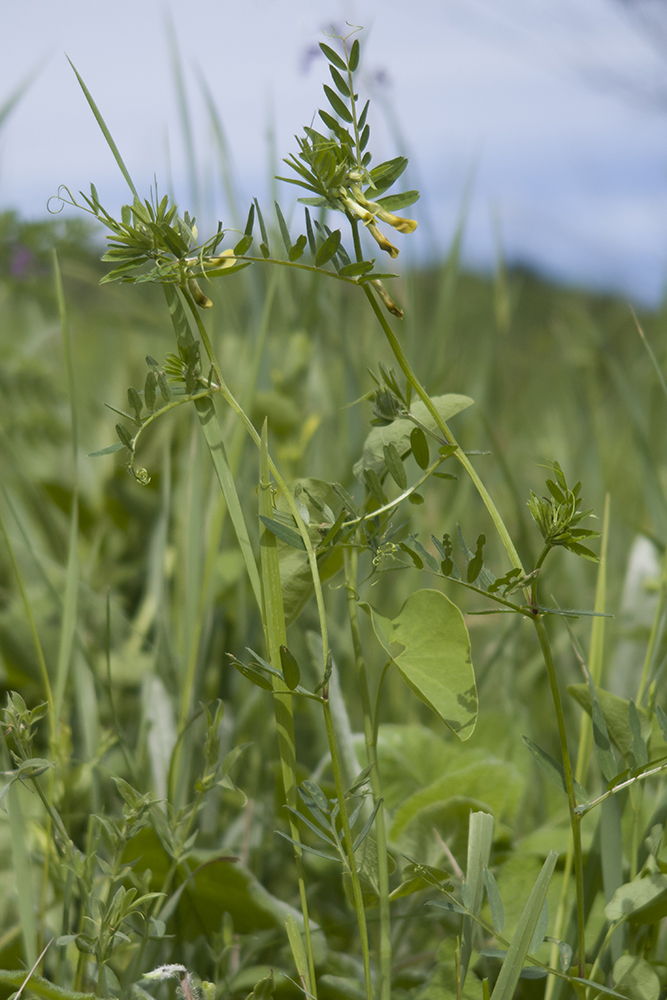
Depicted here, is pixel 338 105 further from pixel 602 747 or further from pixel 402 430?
pixel 602 747

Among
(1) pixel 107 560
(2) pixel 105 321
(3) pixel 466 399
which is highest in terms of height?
(2) pixel 105 321

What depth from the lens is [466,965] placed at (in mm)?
349

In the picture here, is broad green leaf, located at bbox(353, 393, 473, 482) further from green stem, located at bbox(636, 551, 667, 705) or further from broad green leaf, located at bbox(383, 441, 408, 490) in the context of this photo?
green stem, located at bbox(636, 551, 667, 705)

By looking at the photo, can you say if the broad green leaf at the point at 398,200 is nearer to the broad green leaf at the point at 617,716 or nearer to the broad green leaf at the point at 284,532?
the broad green leaf at the point at 284,532

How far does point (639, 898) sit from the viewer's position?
35cm

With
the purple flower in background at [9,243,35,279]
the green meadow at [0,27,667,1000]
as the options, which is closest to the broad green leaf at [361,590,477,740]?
the green meadow at [0,27,667,1000]

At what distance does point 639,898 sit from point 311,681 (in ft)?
1.01

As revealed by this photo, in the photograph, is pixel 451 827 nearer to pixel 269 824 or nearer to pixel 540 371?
pixel 269 824

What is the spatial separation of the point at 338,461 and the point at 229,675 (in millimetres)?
331

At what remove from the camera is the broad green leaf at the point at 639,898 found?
1.14 ft

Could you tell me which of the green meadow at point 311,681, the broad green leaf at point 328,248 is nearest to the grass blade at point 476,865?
the green meadow at point 311,681

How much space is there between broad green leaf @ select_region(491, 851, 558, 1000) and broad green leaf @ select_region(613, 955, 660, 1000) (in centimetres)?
8

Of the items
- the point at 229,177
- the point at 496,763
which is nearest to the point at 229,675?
the point at 496,763

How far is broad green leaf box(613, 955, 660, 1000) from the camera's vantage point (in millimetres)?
344
